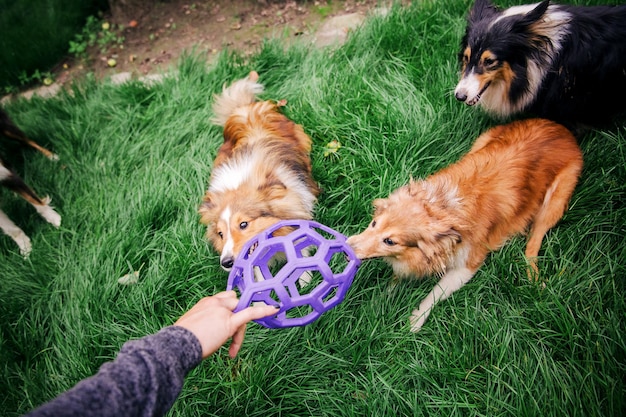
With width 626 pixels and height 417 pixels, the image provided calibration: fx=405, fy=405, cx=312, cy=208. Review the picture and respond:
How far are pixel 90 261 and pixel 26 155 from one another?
6.16ft

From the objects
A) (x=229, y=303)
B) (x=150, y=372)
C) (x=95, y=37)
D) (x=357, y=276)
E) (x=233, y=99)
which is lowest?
(x=357, y=276)

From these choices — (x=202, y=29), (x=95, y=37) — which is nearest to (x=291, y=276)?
(x=202, y=29)

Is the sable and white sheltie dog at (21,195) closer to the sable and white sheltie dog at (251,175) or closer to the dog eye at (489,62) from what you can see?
the sable and white sheltie dog at (251,175)

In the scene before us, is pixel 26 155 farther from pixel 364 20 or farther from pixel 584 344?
pixel 584 344

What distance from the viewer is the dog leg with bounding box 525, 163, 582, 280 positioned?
2.68 metres

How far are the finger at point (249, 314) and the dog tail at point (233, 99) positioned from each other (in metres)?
2.45

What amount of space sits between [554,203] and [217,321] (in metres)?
2.30

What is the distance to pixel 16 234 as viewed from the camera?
3588 millimetres

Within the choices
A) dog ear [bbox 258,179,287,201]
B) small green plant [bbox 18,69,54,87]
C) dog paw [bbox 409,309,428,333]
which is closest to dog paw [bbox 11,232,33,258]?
dog ear [bbox 258,179,287,201]

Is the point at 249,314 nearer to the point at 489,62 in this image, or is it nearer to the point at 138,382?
the point at 138,382

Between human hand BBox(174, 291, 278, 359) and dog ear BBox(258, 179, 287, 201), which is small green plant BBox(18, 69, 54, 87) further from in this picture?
human hand BBox(174, 291, 278, 359)

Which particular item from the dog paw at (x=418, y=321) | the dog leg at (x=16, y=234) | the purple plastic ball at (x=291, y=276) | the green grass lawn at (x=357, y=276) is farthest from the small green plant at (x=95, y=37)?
the dog paw at (x=418, y=321)

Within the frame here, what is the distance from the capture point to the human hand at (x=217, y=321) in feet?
5.24

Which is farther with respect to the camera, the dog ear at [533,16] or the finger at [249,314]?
the dog ear at [533,16]
